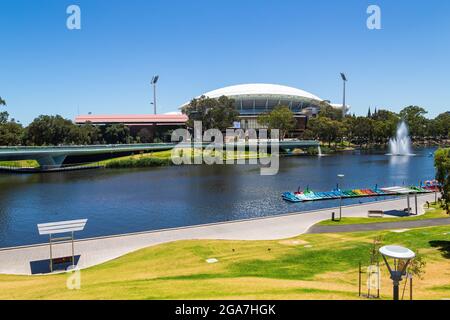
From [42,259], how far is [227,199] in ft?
98.9

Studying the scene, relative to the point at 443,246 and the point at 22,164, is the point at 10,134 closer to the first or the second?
the point at 22,164

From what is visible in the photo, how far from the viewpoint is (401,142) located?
503 feet

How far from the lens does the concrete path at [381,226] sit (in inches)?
1273

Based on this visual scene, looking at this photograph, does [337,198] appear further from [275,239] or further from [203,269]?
[203,269]

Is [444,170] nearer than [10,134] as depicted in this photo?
Yes

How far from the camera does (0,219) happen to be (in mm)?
43688

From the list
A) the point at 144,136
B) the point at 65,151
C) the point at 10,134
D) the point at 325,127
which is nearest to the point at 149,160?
the point at 65,151

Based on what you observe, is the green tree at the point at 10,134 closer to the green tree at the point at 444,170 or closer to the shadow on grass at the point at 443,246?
the green tree at the point at 444,170

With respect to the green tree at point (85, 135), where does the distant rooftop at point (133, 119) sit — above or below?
above

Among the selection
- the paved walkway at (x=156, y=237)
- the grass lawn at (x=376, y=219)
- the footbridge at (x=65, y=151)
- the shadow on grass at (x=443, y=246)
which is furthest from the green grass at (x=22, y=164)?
the shadow on grass at (x=443, y=246)

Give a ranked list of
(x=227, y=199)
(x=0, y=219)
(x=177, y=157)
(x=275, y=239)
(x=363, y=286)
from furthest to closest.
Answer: (x=177, y=157) → (x=227, y=199) → (x=0, y=219) → (x=275, y=239) → (x=363, y=286)

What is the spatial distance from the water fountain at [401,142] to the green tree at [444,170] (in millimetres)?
120653

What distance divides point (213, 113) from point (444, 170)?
113 metres
